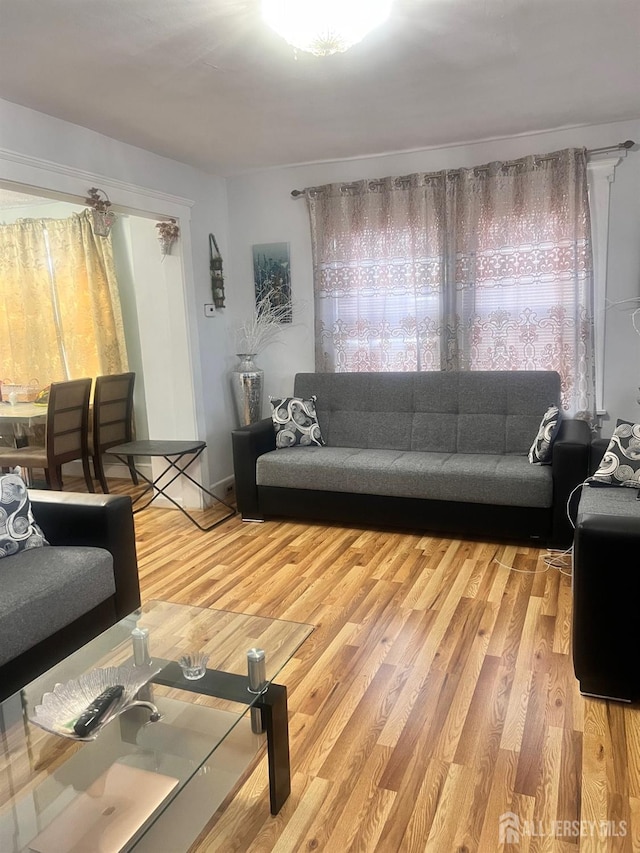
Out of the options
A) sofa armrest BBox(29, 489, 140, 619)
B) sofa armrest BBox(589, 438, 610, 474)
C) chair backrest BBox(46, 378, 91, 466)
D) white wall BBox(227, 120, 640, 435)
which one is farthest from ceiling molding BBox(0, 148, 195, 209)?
sofa armrest BBox(589, 438, 610, 474)

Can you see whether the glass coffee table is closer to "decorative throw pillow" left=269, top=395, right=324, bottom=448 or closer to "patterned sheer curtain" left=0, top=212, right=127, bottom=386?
"decorative throw pillow" left=269, top=395, right=324, bottom=448

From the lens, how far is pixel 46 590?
2.04m

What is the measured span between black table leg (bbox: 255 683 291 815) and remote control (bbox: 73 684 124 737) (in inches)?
14.6

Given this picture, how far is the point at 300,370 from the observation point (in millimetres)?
4559

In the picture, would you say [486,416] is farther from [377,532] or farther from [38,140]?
[38,140]

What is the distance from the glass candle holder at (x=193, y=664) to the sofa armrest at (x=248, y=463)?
2199 millimetres

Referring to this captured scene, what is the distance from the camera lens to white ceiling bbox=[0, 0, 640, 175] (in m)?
2.13

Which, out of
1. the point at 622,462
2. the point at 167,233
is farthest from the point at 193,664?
the point at 167,233

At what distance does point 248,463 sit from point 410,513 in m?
1.10

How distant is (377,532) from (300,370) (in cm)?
147

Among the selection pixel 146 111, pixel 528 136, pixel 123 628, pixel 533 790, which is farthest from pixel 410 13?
pixel 533 790

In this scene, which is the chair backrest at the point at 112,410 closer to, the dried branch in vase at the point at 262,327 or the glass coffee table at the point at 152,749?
the dried branch in vase at the point at 262,327

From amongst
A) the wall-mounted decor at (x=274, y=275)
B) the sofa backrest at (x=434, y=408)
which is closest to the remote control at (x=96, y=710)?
the sofa backrest at (x=434, y=408)

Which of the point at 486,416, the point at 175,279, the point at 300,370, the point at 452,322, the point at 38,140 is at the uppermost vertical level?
the point at 38,140
